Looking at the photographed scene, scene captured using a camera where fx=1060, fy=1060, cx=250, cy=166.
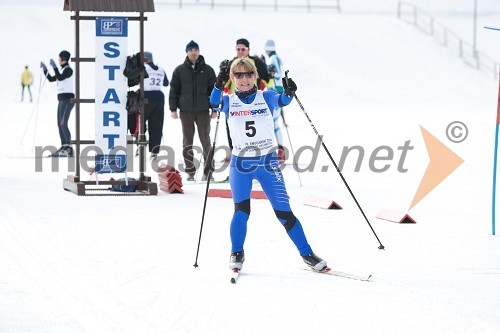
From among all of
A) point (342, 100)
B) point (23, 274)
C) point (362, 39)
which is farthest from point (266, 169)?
point (362, 39)

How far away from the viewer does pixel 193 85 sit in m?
13.8

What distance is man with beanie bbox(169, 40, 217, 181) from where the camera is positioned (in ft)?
45.2

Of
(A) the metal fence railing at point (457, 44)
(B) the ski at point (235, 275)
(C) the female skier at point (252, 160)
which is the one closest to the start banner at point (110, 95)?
(C) the female skier at point (252, 160)

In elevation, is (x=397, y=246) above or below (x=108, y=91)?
below

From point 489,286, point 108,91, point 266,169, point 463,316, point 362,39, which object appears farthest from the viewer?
point 362,39

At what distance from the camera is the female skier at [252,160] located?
7.80 meters

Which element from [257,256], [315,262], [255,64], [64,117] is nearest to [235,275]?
[315,262]

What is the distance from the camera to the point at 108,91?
12.2m

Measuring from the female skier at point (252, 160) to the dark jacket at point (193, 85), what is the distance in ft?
19.3

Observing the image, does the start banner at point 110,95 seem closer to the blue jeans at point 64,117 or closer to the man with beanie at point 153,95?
the man with beanie at point 153,95

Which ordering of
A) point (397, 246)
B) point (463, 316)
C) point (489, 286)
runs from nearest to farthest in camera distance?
point (463, 316), point (489, 286), point (397, 246)

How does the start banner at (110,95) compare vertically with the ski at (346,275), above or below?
above

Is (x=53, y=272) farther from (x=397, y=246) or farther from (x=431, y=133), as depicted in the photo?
(x=431, y=133)

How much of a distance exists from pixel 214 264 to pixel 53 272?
4.01 ft
